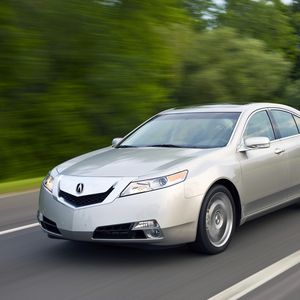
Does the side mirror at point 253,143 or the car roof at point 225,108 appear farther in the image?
the car roof at point 225,108

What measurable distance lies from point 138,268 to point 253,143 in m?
1.90

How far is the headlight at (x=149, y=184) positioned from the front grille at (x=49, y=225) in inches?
32.9

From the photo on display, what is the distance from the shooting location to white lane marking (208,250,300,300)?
4.91 metres

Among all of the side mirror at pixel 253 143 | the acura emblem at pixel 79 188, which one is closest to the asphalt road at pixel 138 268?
the acura emblem at pixel 79 188

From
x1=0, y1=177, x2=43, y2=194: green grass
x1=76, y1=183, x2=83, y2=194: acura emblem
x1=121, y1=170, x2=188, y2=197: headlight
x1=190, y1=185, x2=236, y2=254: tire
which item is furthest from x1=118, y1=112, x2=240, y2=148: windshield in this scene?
x1=0, y1=177, x2=43, y2=194: green grass

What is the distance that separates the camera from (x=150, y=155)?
21.1 feet

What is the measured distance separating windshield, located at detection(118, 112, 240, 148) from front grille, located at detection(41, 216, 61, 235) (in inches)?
60.3

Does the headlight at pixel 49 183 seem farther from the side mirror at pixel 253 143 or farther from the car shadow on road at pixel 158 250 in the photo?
the side mirror at pixel 253 143

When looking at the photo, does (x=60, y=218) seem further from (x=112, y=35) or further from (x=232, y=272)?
(x=112, y=35)

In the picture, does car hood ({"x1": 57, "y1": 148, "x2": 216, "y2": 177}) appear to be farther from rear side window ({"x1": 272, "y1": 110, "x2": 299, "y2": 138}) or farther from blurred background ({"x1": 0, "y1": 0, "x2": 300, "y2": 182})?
blurred background ({"x1": 0, "y1": 0, "x2": 300, "y2": 182})

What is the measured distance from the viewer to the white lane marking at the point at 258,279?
4910 mm

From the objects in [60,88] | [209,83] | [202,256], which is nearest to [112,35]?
[60,88]

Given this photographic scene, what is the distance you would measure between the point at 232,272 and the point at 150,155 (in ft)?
5.11

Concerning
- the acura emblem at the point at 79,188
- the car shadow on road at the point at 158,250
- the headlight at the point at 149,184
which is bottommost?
the car shadow on road at the point at 158,250
